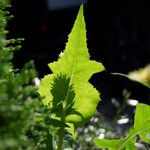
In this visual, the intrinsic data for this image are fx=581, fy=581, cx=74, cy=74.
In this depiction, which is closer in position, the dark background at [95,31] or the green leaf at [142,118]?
the green leaf at [142,118]

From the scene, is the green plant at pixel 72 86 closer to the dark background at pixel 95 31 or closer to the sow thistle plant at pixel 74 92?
the sow thistle plant at pixel 74 92

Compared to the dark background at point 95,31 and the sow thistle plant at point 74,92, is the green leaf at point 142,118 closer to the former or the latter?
the sow thistle plant at point 74,92

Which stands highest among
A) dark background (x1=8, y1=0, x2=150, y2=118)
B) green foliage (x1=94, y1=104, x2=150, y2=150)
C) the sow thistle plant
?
dark background (x1=8, y1=0, x2=150, y2=118)

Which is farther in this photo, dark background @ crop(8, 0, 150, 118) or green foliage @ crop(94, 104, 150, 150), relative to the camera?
dark background @ crop(8, 0, 150, 118)

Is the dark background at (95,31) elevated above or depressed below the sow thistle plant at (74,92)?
above

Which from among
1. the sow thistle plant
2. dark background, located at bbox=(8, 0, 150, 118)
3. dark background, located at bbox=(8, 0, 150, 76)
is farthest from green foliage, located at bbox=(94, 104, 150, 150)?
dark background, located at bbox=(8, 0, 150, 76)

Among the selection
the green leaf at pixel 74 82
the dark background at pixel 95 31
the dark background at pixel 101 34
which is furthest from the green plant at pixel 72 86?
the dark background at pixel 95 31

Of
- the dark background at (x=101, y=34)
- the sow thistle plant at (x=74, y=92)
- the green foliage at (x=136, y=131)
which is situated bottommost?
the green foliage at (x=136, y=131)

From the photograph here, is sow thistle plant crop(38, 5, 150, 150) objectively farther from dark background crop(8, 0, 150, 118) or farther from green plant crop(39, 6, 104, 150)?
dark background crop(8, 0, 150, 118)
